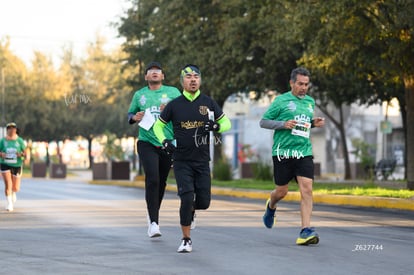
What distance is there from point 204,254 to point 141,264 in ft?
3.42

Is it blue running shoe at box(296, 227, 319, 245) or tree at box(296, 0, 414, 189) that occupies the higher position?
tree at box(296, 0, 414, 189)

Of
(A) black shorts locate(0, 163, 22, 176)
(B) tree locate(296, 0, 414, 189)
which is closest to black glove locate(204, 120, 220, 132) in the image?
(A) black shorts locate(0, 163, 22, 176)

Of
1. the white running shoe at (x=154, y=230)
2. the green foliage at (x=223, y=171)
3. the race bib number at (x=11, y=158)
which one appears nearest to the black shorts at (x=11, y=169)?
the race bib number at (x=11, y=158)

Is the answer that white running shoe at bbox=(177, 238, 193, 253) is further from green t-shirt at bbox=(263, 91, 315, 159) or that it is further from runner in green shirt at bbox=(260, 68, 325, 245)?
green t-shirt at bbox=(263, 91, 315, 159)

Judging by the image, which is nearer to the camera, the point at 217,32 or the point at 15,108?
the point at 217,32

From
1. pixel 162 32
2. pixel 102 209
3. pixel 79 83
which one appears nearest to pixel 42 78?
pixel 79 83

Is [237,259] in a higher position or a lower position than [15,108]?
lower

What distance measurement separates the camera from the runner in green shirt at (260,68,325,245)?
36.3 ft

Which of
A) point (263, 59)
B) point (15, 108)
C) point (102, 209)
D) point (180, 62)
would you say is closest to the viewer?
point (102, 209)

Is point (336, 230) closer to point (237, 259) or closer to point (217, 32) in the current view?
point (237, 259)

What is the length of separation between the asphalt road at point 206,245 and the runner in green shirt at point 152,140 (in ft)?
1.36

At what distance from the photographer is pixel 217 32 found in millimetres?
34250

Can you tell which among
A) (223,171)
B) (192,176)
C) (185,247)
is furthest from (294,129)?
(223,171)

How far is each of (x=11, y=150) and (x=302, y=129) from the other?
8.23m
